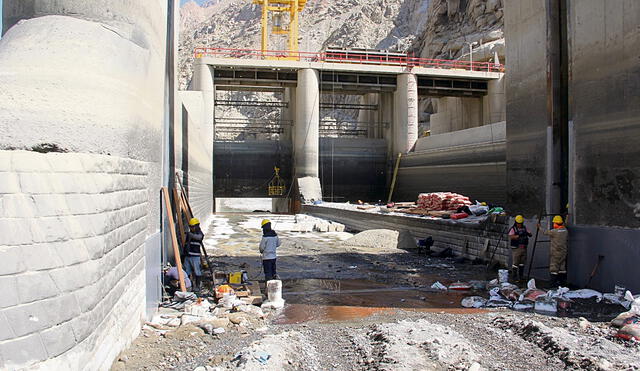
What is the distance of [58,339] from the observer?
12.5 feet

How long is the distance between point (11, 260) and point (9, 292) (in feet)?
0.71

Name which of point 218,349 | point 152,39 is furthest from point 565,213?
point 152,39

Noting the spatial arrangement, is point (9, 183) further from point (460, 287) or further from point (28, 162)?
point (460, 287)

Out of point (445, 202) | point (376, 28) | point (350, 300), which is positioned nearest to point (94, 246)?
point (350, 300)

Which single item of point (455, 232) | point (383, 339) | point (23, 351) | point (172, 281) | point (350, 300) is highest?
point (23, 351)

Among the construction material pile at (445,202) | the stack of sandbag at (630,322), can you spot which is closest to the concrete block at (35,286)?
the stack of sandbag at (630,322)

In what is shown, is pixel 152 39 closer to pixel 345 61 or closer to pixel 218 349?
pixel 218 349

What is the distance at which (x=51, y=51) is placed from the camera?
16.1 ft

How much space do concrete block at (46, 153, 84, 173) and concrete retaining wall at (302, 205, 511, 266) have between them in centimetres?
969

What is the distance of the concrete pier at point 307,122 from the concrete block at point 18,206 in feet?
94.1

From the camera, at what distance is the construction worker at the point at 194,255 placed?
352 inches

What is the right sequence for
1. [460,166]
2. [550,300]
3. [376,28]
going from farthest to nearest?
[376,28]
[460,166]
[550,300]

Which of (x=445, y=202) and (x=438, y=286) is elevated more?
(x=445, y=202)

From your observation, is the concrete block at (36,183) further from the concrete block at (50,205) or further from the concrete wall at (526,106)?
the concrete wall at (526,106)
